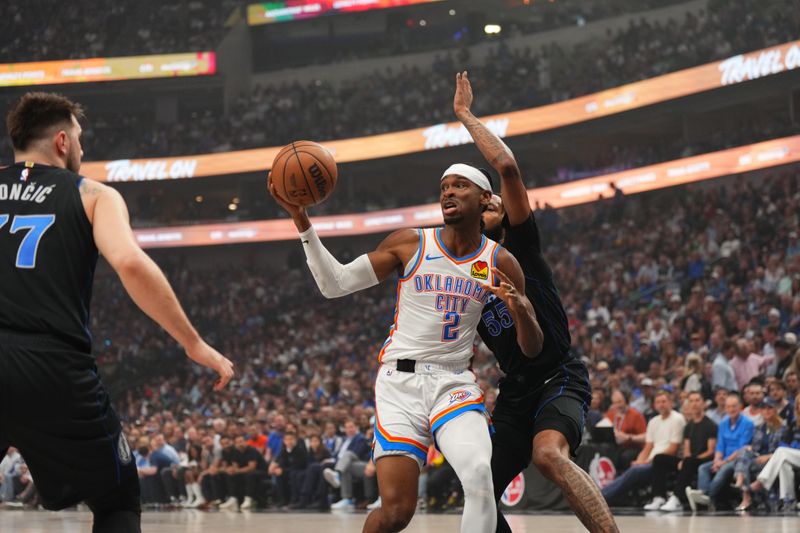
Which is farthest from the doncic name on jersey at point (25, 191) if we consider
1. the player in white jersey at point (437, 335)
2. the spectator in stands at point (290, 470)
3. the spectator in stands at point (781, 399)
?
the spectator in stands at point (290, 470)

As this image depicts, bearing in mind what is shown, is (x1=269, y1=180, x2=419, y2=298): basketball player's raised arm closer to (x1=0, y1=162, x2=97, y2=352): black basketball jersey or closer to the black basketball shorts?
(x1=0, y1=162, x2=97, y2=352): black basketball jersey

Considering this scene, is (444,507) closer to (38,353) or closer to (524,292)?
(524,292)

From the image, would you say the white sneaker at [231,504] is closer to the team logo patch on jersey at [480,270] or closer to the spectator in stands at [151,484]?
the spectator in stands at [151,484]

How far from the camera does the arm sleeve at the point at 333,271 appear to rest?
5645 mm

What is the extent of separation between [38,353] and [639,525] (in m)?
8.00

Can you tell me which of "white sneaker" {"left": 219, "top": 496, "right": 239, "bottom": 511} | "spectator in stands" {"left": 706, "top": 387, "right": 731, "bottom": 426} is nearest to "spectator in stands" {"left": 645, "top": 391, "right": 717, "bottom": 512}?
"spectator in stands" {"left": 706, "top": 387, "right": 731, "bottom": 426}

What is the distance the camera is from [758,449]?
12008mm

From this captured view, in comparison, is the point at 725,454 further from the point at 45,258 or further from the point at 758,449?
the point at 45,258

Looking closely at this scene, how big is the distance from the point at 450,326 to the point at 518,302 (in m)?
0.43

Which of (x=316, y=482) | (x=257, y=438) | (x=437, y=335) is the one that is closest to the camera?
(x=437, y=335)

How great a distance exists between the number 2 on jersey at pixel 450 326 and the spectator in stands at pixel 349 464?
10.1m

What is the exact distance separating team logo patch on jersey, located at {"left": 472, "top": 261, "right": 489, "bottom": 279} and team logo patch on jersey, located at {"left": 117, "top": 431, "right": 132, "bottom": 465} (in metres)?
2.40

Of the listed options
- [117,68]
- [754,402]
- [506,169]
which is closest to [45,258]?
[506,169]

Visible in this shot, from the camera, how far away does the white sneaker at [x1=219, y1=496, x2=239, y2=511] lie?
16.8 metres
